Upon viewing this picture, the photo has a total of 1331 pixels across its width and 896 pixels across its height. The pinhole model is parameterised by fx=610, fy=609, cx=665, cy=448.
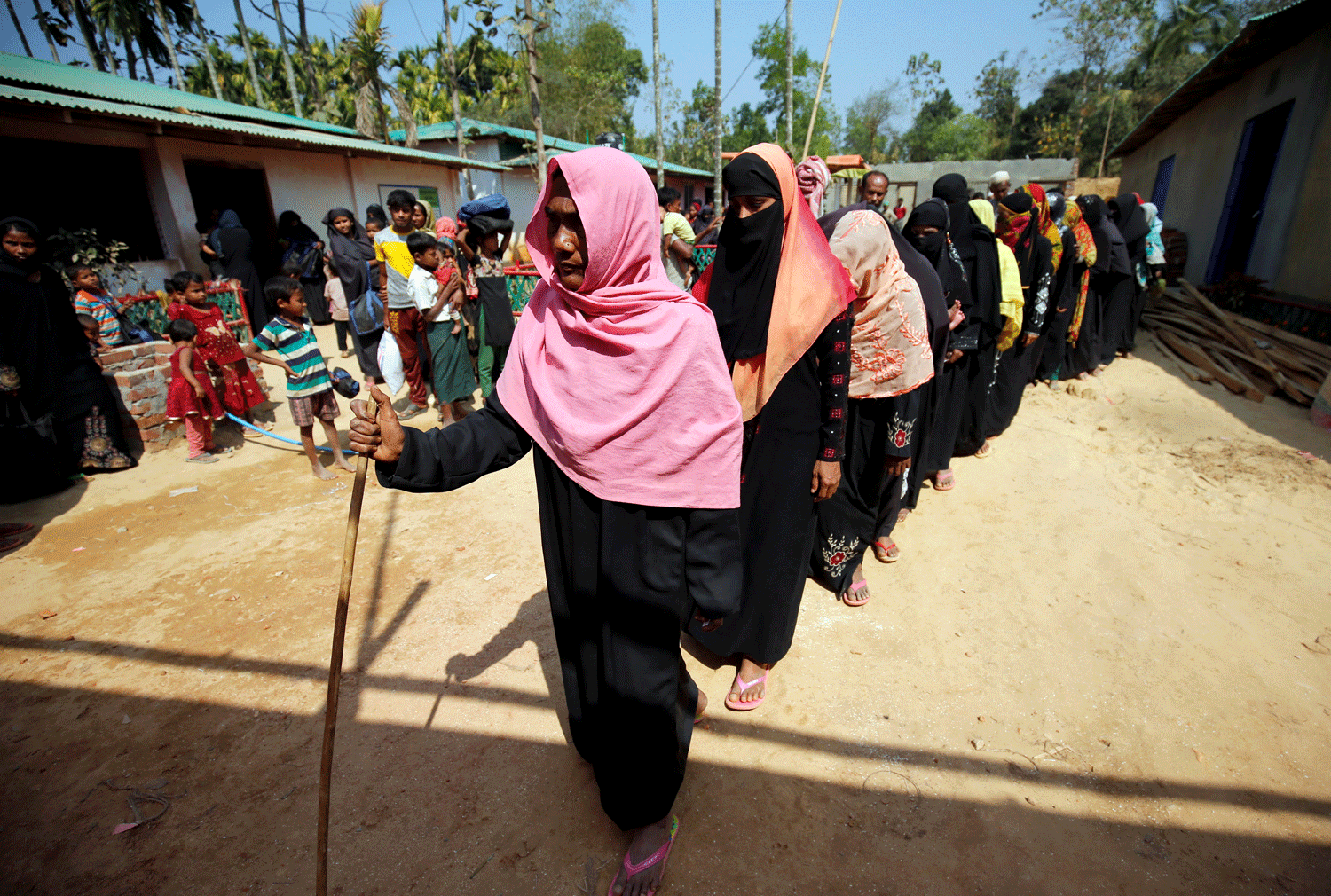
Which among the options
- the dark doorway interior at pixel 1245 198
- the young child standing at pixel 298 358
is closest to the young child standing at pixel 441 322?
the young child standing at pixel 298 358

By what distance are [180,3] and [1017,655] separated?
30.1m

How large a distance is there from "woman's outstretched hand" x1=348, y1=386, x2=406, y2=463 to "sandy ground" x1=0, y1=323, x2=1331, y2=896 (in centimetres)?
128

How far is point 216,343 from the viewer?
Answer: 5008 mm

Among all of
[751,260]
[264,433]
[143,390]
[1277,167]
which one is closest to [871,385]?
[751,260]

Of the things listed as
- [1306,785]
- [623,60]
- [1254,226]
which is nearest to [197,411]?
[1306,785]

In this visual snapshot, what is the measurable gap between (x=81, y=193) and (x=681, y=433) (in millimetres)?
14588

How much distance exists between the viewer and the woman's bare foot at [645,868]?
1732 mm

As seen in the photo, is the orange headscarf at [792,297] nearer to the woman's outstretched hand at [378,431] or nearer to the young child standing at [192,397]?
the woman's outstretched hand at [378,431]

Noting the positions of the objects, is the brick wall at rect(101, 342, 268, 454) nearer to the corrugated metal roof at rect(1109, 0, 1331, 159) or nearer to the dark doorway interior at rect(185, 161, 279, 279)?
the dark doorway interior at rect(185, 161, 279, 279)

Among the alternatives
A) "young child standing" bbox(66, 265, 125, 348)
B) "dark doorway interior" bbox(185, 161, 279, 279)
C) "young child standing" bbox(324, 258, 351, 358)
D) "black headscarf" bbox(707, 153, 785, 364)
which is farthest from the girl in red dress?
"dark doorway interior" bbox(185, 161, 279, 279)

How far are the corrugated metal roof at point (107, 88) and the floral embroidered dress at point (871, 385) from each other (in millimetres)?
10785

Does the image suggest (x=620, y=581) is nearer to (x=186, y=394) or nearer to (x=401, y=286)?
(x=401, y=286)

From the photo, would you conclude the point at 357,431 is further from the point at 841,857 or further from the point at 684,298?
the point at 841,857

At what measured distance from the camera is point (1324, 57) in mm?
6348
